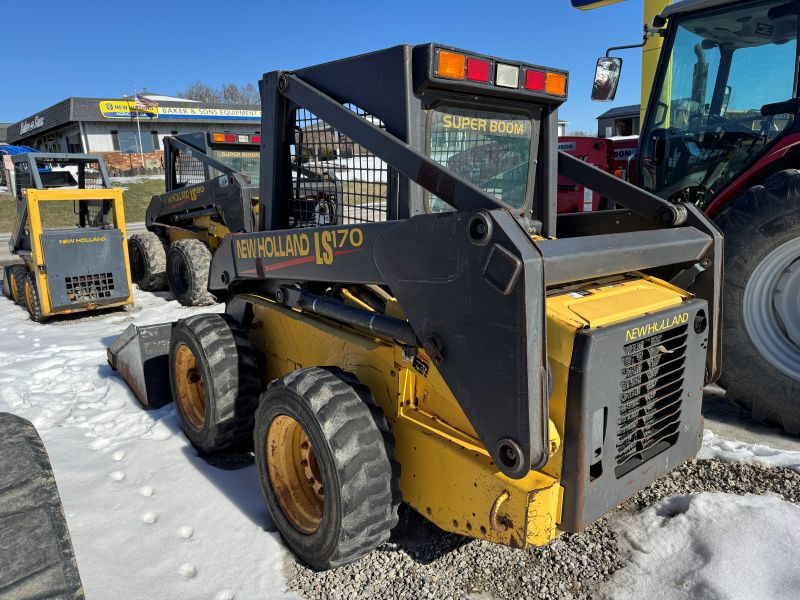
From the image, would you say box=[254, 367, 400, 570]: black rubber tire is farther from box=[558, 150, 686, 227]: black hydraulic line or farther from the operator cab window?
box=[558, 150, 686, 227]: black hydraulic line

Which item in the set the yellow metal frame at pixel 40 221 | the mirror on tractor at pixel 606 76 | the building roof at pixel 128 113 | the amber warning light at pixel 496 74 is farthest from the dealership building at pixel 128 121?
the amber warning light at pixel 496 74

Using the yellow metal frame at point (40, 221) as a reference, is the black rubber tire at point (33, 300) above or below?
below

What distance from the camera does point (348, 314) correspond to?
8.72 ft

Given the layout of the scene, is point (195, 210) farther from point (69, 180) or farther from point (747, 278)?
point (747, 278)

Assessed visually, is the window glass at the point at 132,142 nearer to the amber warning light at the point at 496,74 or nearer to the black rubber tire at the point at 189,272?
the black rubber tire at the point at 189,272

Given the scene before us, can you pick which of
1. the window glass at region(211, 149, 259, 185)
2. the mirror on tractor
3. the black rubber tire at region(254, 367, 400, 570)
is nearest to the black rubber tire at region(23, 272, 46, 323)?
the window glass at region(211, 149, 259, 185)

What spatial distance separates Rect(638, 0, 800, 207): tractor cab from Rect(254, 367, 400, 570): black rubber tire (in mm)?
3265

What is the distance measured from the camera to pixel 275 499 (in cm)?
278

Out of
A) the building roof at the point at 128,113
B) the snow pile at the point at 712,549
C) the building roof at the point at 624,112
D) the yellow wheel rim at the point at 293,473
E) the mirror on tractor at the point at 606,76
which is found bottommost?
the snow pile at the point at 712,549

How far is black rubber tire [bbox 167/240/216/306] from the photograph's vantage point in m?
7.61

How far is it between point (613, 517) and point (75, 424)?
3.45 m

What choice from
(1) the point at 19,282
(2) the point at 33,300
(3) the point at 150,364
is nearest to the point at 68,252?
(2) the point at 33,300

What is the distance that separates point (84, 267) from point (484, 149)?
587 cm

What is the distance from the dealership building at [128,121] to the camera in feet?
120
